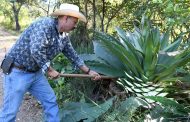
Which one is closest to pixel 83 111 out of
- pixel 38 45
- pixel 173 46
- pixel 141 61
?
pixel 141 61

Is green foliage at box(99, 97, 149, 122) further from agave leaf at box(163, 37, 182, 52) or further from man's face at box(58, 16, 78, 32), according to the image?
man's face at box(58, 16, 78, 32)

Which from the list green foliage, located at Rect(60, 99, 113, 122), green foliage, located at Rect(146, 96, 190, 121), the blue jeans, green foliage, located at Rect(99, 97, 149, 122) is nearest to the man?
the blue jeans

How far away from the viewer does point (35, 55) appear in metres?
4.45

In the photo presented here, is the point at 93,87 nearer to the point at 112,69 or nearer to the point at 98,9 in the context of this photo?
the point at 112,69

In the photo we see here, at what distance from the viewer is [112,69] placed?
544 cm

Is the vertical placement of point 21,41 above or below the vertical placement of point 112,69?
above

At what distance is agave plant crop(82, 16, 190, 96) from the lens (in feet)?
16.6

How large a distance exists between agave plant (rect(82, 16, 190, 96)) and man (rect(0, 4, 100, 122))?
393 millimetres

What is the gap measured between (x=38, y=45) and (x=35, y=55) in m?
0.12

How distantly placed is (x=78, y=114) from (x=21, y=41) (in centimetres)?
123

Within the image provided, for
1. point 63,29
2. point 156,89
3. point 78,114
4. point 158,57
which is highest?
point 63,29

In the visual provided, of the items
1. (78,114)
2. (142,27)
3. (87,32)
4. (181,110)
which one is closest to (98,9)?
(87,32)

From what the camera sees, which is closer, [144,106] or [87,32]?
[144,106]

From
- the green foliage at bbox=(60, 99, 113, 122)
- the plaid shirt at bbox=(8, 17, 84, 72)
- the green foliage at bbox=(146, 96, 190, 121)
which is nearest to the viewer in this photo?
the green foliage at bbox=(146, 96, 190, 121)
